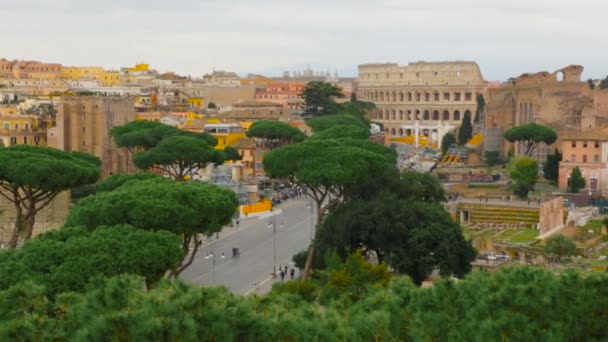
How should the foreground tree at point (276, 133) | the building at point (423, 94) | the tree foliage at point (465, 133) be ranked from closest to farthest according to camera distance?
the foreground tree at point (276, 133) → the tree foliage at point (465, 133) → the building at point (423, 94)

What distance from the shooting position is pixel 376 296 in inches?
473

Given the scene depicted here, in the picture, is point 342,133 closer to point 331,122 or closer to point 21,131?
point 331,122

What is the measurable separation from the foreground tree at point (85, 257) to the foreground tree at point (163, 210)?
143 cm

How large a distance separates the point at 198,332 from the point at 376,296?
3.28 metres

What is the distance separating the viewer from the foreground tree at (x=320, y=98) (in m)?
63.5

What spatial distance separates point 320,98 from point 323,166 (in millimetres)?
38069

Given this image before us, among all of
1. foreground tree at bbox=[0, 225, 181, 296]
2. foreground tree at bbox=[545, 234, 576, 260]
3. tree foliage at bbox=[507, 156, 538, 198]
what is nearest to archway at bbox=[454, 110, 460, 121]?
tree foliage at bbox=[507, 156, 538, 198]

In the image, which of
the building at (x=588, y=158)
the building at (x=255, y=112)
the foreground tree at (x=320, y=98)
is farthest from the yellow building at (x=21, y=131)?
the building at (x=588, y=158)

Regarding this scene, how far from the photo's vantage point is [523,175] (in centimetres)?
3712

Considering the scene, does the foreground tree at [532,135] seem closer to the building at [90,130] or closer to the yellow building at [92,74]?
the building at [90,130]

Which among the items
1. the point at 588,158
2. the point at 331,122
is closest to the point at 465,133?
the point at 331,122

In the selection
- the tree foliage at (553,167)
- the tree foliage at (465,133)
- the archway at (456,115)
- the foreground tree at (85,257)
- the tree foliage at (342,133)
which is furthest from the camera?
the archway at (456,115)

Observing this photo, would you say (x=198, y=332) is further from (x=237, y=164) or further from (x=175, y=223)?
(x=237, y=164)

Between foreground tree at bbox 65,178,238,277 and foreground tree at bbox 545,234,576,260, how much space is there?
960cm
